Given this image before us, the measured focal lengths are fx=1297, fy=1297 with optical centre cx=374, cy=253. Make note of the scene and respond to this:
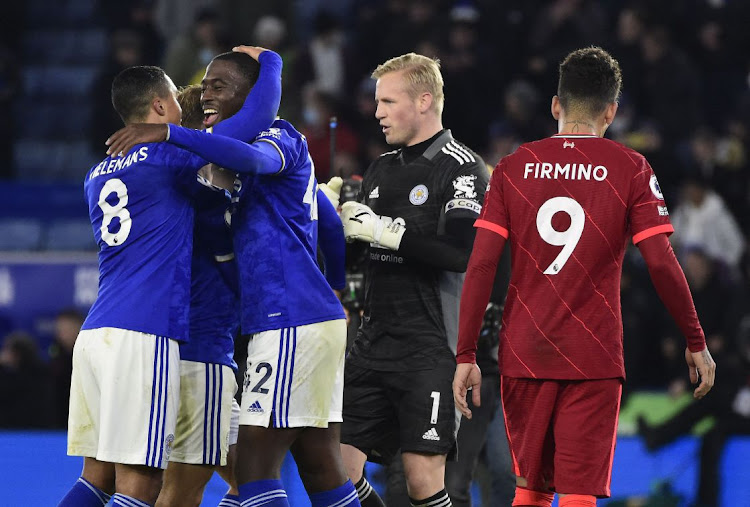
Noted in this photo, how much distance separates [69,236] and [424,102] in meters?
6.44

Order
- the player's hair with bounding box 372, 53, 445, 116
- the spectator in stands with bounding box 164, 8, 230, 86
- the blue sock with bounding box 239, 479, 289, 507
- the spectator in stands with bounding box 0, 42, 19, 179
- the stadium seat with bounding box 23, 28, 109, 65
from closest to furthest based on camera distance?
1. the blue sock with bounding box 239, 479, 289, 507
2. the player's hair with bounding box 372, 53, 445, 116
3. the spectator in stands with bounding box 164, 8, 230, 86
4. the spectator in stands with bounding box 0, 42, 19, 179
5. the stadium seat with bounding box 23, 28, 109, 65

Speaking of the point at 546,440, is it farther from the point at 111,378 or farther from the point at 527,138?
the point at 527,138

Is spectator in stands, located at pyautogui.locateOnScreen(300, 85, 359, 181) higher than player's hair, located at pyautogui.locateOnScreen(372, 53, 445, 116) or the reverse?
higher

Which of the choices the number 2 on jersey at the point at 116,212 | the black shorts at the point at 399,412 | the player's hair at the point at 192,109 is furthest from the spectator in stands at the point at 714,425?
the number 2 on jersey at the point at 116,212

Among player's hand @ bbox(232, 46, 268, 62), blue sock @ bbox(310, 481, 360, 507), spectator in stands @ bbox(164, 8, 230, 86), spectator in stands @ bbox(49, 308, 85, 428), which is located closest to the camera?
blue sock @ bbox(310, 481, 360, 507)

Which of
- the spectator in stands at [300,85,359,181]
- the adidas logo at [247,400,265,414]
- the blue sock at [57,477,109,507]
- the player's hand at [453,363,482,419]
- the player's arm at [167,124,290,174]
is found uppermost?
the spectator in stands at [300,85,359,181]

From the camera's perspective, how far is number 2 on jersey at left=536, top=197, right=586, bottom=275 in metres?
4.65

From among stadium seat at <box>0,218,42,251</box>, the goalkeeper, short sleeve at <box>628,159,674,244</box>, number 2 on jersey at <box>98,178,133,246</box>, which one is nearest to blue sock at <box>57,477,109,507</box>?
number 2 on jersey at <box>98,178,133,246</box>

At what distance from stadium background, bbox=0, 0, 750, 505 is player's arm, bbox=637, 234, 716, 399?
4.51m

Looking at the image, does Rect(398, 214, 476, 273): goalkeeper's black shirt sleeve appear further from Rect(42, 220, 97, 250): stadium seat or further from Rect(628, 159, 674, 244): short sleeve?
Rect(42, 220, 97, 250): stadium seat

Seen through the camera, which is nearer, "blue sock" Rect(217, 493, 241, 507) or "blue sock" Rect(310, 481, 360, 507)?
"blue sock" Rect(310, 481, 360, 507)

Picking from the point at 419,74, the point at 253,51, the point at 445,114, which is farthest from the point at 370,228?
the point at 445,114

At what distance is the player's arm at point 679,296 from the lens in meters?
4.59

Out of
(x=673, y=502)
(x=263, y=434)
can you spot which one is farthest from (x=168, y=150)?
(x=673, y=502)
